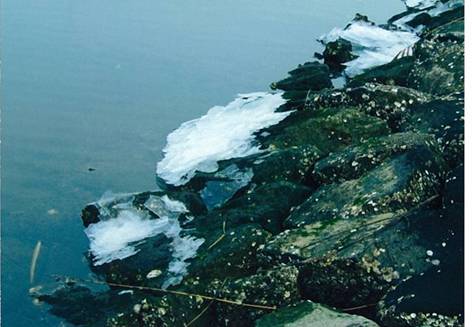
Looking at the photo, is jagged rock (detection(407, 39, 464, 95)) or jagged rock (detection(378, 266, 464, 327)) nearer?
jagged rock (detection(378, 266, 464, 327))

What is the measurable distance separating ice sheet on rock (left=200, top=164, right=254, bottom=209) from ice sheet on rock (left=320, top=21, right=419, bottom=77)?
14.3 ft

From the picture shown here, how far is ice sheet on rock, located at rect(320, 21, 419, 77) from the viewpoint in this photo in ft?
33.7

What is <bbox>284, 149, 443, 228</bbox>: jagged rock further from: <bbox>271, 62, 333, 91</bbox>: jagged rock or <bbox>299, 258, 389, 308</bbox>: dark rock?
<bbox>271, 62, 333, 91</bbox>: jagged rock

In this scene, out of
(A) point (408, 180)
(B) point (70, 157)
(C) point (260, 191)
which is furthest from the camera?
(B) point (70, 157)

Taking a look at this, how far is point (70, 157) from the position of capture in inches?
256

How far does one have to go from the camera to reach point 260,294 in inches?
158

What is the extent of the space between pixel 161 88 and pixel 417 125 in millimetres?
3747

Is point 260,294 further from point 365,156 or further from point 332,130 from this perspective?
point 332,130

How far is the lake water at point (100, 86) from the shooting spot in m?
5.45

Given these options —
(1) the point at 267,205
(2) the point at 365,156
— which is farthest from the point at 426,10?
(1) the point at 267,205

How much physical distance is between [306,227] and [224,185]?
175 cm

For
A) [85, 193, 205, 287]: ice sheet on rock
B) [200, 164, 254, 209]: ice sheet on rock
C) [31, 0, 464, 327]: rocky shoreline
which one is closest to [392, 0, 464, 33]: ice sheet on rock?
[31, 0, 464, 327]: rocky shoreline

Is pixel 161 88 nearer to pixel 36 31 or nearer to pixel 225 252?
pixel 36 31

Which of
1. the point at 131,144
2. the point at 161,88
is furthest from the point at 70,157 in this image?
the point at 161,88
